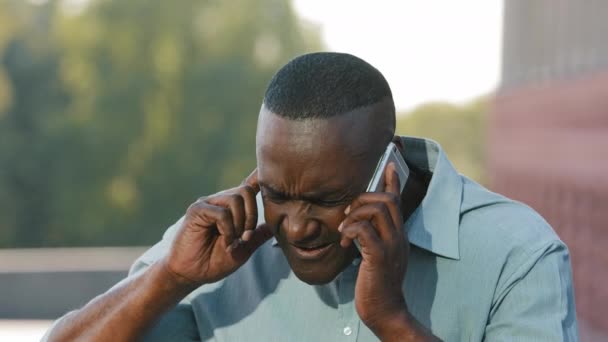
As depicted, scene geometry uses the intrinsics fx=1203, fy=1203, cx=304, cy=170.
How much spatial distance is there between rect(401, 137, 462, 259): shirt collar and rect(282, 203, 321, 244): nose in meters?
0.28

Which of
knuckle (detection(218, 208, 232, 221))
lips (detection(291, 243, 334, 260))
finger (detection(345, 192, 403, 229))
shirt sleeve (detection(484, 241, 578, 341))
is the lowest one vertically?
shirt sleeve (detection(484, 241, 578, 341))

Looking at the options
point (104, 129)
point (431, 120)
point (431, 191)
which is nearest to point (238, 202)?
point (431, 191)

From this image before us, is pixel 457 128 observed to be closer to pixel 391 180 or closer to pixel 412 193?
pixel 412 193

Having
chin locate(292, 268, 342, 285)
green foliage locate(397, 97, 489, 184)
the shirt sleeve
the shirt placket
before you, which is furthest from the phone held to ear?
green foliage locate(397, 97, 489, 184)

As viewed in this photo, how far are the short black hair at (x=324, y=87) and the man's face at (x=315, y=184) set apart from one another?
32 millimetres

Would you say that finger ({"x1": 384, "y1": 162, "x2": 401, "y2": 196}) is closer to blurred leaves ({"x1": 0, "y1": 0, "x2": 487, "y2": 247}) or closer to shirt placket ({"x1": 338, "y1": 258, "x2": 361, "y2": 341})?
shirt placket ({"x1": 338, "y1": 258, "x2": 361, "y2": 341})

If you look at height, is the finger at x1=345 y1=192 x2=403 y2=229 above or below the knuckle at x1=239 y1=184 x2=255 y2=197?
above

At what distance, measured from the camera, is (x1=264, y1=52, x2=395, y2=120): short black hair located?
2.77m

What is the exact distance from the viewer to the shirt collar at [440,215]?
111 inches

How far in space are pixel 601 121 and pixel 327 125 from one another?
515 inches

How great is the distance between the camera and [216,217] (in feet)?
9.65

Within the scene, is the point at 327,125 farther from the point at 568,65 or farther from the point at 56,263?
the point at 568,65

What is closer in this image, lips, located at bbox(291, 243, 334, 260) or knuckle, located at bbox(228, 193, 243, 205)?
lips, located at bbox(291, 243, 334, 260)

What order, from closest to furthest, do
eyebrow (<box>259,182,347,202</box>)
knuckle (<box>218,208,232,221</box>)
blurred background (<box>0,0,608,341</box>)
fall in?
eyebrow (<box>259,182,347,202</box>)
knuckle (<box>218,208,232,221</box>)
blurred background (<box>0,0,608,341</box>)
